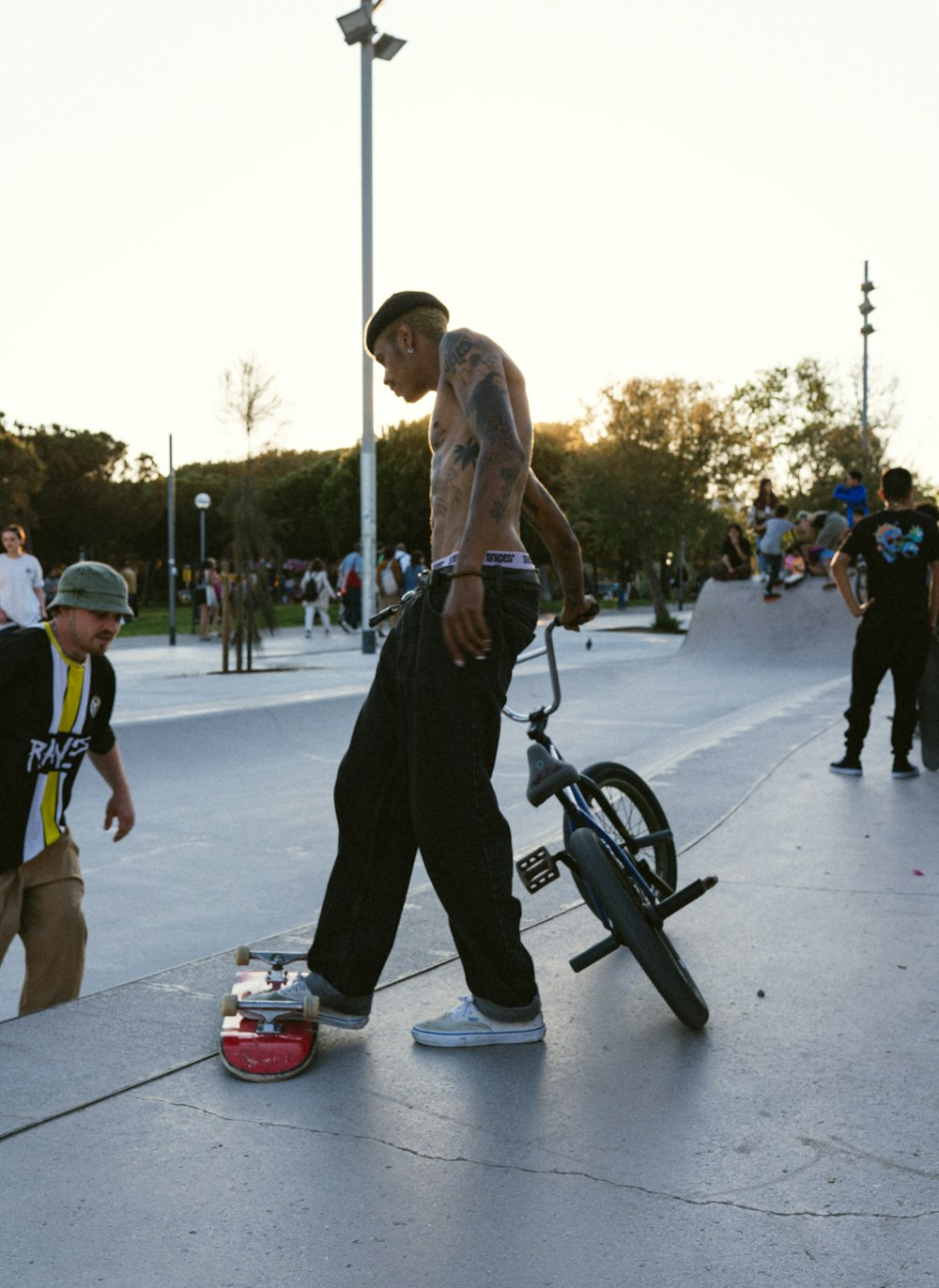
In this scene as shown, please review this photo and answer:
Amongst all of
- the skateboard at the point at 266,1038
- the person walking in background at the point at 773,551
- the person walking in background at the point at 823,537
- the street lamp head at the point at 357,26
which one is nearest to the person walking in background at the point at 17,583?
the street lamp head at the point at 357,26

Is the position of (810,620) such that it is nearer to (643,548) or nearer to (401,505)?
(643,548)

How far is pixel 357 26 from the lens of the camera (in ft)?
63.1

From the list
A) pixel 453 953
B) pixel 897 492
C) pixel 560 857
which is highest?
pixel 897 492

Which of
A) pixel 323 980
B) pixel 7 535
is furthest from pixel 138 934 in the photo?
pixel 7 535

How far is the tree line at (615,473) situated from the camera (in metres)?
33.5

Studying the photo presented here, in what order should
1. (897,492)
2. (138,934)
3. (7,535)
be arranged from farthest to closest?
(7,535)
(897,492)
(138,934)

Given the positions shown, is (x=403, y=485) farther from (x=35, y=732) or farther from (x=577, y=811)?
(x=577, y=811)

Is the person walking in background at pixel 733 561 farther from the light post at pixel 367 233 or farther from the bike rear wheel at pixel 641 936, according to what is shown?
the bike rear wheel at pixel 641 936

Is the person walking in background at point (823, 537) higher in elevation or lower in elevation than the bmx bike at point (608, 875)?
higher

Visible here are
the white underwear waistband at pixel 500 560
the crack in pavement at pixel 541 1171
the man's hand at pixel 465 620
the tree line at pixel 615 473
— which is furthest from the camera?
the tree line at pixel 615 473

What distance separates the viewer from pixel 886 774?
7.93 metres

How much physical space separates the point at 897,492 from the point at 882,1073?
538cm

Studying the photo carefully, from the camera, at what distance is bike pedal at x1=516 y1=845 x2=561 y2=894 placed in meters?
3.48

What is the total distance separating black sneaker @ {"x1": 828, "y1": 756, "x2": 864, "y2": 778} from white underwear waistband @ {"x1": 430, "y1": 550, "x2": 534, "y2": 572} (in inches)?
206
